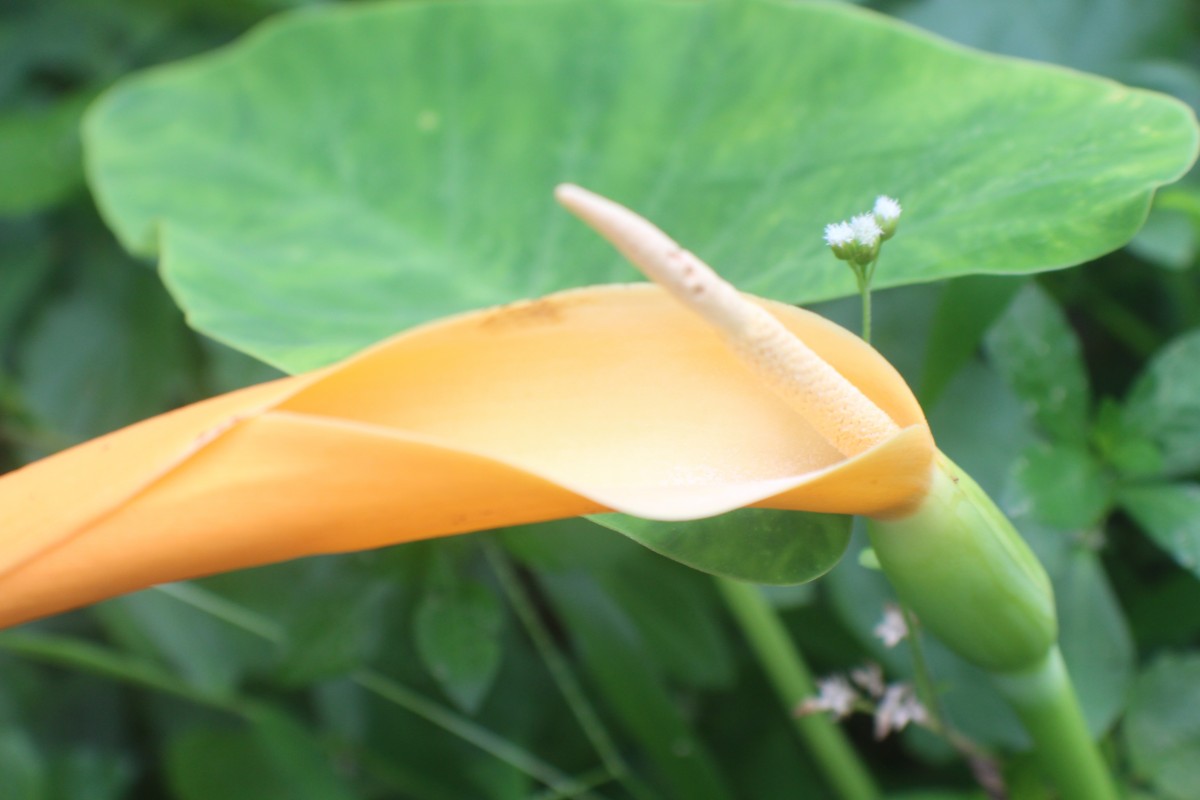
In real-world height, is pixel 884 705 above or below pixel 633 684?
above

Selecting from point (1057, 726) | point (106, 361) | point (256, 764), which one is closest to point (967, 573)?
point (1057, 726)

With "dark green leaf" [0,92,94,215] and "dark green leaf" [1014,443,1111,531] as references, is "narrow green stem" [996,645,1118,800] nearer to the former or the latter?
"dark green leaf" [1014,443,1111,531]

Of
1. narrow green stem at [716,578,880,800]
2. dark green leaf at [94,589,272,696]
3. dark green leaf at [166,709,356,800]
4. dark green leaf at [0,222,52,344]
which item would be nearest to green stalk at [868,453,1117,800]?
narrow green stem at [716,578,880,800]

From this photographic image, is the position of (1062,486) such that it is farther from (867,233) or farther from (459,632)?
(459,632)

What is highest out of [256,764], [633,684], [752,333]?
[752,333]

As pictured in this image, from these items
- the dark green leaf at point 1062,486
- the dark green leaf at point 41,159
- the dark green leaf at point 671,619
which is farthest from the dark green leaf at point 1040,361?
the dark green leaf at point 41,159

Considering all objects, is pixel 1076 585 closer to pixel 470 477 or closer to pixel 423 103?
pixel 470 477
